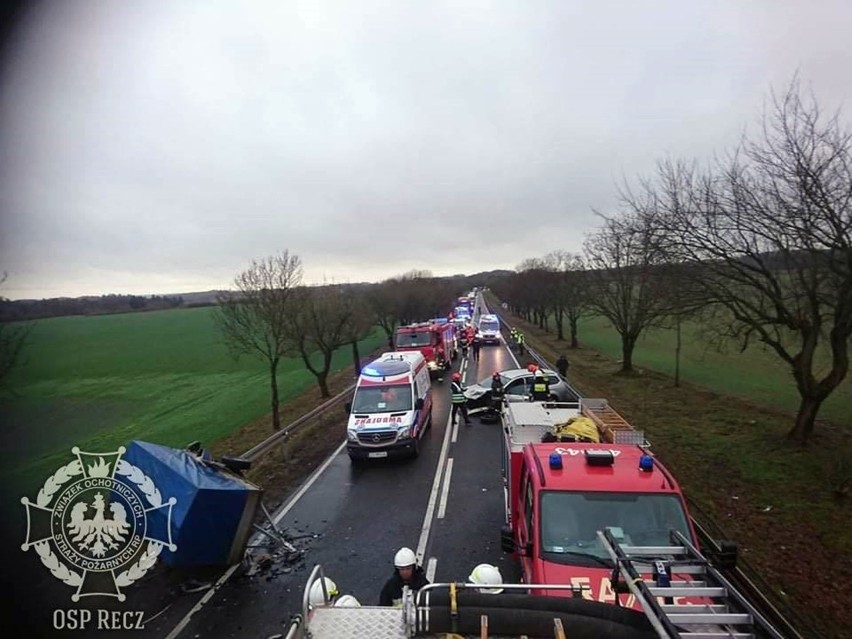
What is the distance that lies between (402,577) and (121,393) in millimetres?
32102

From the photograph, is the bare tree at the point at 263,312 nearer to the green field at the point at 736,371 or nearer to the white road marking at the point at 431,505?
the white road marking at the point at 431,505

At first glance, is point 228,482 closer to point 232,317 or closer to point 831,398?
point 232,317

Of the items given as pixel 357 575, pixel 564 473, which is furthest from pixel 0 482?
pixel 564 473

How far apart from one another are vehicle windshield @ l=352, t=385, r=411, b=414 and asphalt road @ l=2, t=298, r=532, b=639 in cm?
146

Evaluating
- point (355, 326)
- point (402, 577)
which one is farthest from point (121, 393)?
point (402, 577)

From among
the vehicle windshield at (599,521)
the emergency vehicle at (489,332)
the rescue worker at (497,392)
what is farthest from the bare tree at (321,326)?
the vehicle windshield at (599,521)

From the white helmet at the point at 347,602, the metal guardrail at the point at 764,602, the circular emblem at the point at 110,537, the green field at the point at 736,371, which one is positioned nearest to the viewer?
the white helmet at the point at 347,602

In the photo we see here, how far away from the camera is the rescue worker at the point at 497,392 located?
56.2 ft

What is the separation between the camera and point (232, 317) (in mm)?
19609

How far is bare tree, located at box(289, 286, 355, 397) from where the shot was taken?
2312 centimetres

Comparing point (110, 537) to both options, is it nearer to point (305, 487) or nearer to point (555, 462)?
point (305, 487)

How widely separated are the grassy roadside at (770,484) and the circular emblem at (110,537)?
30.5 feet

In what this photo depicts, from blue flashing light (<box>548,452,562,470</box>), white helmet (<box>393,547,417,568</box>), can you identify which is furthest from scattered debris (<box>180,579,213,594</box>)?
blue flashing light (<box>548,452,562,470</box>)

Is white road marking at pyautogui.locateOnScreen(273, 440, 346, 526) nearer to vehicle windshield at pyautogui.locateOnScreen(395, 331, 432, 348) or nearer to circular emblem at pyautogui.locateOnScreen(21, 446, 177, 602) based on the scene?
circular emblem at pyautogui.locateOnScreen(21, 446, 177, 602)
